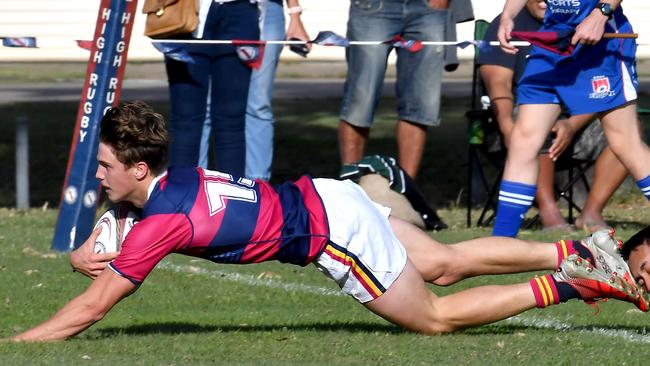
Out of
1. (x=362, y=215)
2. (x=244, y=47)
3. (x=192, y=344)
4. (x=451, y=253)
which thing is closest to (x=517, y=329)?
(x=451, y=253)

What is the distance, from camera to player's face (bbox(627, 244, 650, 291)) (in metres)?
6.29

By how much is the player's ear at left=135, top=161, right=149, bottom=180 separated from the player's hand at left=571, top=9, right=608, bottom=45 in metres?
2.69

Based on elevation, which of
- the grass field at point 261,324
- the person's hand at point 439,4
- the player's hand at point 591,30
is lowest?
the grass field at point 261,324

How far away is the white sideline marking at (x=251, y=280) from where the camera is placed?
779cm

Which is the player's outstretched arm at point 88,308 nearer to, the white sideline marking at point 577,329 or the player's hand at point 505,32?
the white sideline marking at point 577,329

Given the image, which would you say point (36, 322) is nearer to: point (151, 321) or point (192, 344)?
point (151, 321)

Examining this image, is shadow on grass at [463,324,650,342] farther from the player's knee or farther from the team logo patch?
the team logo patch

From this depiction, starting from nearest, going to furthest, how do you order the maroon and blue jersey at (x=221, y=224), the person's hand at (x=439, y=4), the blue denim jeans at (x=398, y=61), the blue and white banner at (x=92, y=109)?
1. the maroon and blue jersey at (x=221, y=224)
2. the blue and white banner at (x=92, y=109)
3. the blue denim jeans at (x=398, y=61)
4. the person's hand at (x=439, y=4)

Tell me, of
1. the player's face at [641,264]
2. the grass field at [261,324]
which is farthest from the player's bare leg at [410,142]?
the player's face at [641,264]

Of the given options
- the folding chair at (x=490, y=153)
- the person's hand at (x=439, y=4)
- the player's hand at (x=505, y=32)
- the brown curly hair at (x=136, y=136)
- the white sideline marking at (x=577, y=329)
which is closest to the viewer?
the brown curly hair at (x=136, y=136)

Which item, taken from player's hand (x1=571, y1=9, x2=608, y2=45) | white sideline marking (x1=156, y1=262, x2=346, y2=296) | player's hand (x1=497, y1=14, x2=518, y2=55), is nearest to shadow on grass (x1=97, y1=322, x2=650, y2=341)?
white sideline marking (x1=156, y1=262, x2=346, y2=296)

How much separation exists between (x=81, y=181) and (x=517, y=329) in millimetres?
3346

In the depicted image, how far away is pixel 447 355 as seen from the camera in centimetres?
591

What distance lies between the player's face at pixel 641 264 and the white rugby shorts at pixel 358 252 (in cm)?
98
